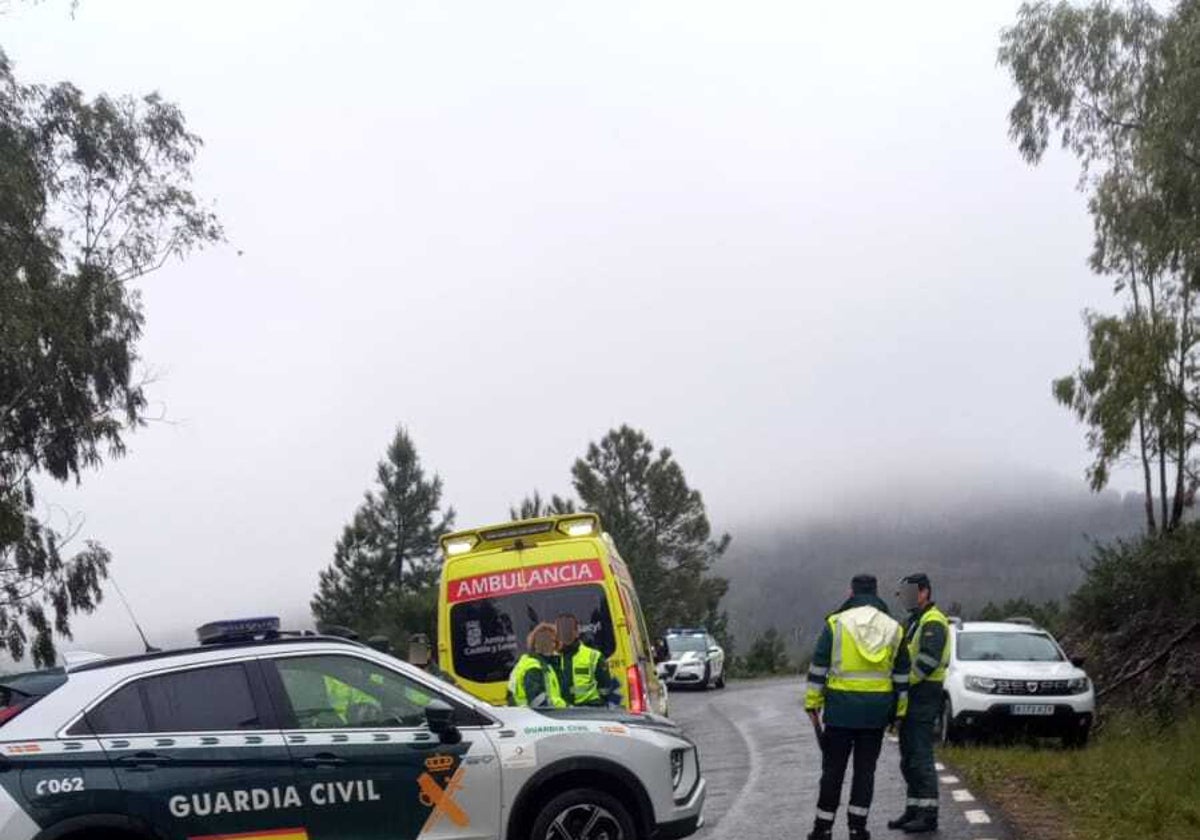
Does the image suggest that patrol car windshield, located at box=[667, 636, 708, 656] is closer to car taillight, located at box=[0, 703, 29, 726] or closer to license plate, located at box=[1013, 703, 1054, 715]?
license plate, located at box=[1013, 703, 1054, 715]

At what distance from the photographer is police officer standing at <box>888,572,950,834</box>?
10.3 metres

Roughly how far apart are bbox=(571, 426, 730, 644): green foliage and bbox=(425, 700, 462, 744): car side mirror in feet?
207

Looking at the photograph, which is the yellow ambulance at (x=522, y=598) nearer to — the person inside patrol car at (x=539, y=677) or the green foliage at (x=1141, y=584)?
the person inside patrol car at (x=539, y=677)

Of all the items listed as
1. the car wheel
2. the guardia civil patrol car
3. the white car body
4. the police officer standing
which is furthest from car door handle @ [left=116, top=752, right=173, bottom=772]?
the white car body

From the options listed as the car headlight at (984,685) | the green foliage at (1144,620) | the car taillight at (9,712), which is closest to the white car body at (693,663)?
the green foliage at (1144,620)

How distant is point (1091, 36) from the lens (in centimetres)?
2134

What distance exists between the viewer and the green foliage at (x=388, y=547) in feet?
234

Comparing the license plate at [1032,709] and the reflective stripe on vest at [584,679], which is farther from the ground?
the reflective stripe on vest at [584,679]

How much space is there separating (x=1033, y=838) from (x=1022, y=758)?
5724mm

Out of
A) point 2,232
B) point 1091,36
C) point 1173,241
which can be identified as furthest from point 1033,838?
point 2,232

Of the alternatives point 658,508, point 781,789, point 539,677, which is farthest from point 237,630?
point 658,508

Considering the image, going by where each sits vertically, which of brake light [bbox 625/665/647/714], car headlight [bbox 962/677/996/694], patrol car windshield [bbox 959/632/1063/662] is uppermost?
brake light [bbox 625/665/647/714]

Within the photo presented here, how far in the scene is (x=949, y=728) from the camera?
17078 mm

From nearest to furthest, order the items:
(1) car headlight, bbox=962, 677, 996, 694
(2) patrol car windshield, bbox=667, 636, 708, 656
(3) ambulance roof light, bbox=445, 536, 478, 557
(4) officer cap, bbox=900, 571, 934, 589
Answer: (4) officer cap, bbox=900, 571, 934, 589 < (3) ambulance roof light, bbox=445, 536, 478, 557 < (1) car headlight, bbox=962, 677, 996, 694 < (2) patrol car windshield, bbox=667, 636, 708, 656
